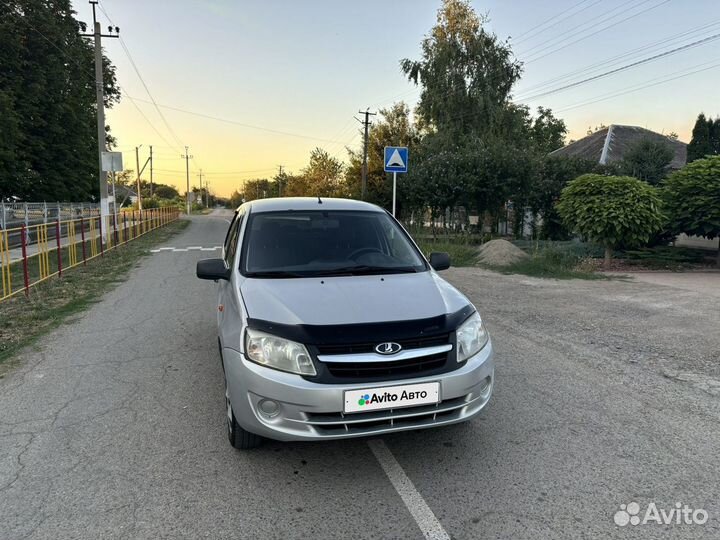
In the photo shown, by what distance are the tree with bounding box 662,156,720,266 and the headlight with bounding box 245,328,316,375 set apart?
40.1ft

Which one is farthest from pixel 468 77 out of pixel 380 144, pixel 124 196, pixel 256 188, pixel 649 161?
pixel 256 188

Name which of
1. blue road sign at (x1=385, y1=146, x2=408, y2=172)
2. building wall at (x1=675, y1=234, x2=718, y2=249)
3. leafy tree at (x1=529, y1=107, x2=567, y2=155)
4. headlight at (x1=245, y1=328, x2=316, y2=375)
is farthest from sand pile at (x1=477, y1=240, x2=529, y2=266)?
leafy tree at (x1=529, y1=107, x2=567, y2=155)

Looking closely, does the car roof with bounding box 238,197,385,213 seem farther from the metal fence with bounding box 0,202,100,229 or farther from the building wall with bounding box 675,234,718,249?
the metal fence with bounding box 0,202,100,229

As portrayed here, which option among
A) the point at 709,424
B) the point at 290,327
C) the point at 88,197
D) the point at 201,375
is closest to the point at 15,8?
the point at 88,197

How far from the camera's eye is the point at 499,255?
1338 cm

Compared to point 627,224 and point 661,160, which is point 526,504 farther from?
point 661,160

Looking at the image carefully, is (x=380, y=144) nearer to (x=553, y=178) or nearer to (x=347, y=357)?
(x=553, y=178)

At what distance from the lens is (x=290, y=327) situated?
9.50 feet

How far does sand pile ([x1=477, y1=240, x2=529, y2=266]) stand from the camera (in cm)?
1310

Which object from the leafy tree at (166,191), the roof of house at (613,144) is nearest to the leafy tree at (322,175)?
the roof of house at (613,144)

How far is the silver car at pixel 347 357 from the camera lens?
2.80 metres

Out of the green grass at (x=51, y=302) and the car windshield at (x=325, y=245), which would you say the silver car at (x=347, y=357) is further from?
the green grass at (x=51, y=302)

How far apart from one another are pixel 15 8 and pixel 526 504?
33570 mm

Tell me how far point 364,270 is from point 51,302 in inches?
268
